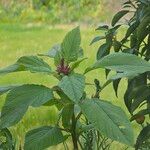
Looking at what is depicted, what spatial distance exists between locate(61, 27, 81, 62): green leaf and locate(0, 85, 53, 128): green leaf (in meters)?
0.14

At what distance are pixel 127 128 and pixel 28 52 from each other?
5.96m

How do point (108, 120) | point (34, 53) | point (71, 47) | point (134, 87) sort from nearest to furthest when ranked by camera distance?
1. point (108, 120)
2. point (71, 47)
3. point (134, 87)
4. point (34, 53)

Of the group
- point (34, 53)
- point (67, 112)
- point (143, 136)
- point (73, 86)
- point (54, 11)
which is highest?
A: point (73, 86)

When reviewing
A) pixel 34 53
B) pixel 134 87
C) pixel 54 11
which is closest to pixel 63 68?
pixel 134 87

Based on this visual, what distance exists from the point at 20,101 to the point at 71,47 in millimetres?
244

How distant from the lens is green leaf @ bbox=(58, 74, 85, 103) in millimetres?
1351

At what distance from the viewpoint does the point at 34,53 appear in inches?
282

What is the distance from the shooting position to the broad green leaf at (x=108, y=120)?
1.34 m

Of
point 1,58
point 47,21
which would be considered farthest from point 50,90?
point 47,21

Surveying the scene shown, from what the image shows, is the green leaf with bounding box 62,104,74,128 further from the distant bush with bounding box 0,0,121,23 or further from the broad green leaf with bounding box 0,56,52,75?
the distant bush with bounding box 0,0,121,23

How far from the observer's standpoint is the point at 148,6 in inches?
79.4

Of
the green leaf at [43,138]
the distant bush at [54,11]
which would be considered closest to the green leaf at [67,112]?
the green leaf at [43,138]

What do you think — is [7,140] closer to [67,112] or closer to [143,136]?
[67,112]

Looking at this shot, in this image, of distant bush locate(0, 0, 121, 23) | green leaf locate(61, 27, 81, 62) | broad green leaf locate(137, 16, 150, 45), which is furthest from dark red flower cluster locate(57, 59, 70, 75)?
distant bush locate(0, 0, 121, 23)
